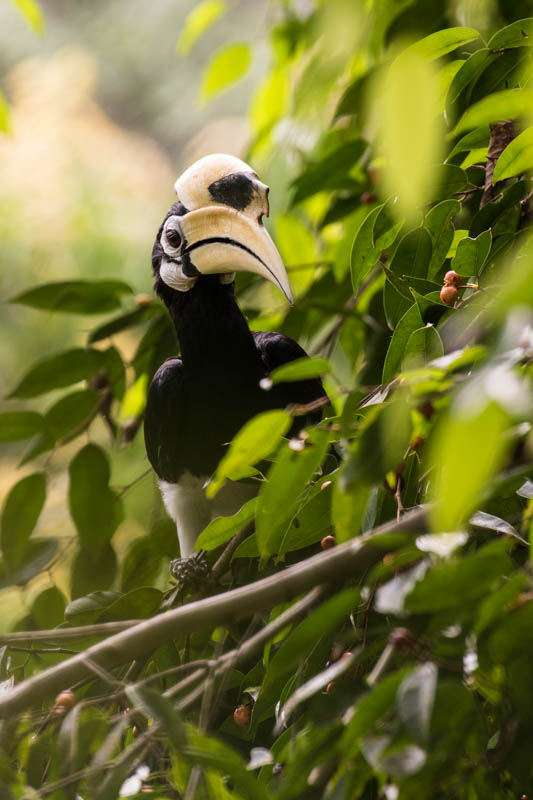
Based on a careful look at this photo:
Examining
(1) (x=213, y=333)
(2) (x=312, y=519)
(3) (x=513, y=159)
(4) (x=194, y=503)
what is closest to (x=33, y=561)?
(4) (x=194, y=503)

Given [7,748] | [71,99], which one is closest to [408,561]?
[7,748]

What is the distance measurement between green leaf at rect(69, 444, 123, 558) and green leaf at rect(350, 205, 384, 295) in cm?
53

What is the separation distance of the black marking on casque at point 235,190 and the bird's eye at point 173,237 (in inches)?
5.4

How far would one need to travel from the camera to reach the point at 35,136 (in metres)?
4.24

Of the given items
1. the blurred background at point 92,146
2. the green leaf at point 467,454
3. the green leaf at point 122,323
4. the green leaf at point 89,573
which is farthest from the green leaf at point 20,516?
the blurred background at point 92,146

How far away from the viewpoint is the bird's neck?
4.56 ft

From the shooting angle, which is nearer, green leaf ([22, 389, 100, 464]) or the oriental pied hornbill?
green leaf ([22, 389, 100, 464])

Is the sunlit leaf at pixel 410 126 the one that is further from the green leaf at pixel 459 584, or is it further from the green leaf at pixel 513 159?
the green leaf at pixel 513 159

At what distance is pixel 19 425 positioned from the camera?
1.20 meters

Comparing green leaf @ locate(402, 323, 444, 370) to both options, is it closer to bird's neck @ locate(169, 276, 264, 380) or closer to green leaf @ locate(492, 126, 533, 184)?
green leaf @ locate(492, 126, 533, 184)

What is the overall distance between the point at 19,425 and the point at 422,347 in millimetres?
668

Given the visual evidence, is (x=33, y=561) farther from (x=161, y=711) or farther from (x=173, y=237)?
(x=161, y=711)

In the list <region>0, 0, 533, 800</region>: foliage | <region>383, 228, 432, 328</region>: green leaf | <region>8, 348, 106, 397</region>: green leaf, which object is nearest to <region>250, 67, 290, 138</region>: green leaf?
<region>0, 0, 533, 800</region>: foliage

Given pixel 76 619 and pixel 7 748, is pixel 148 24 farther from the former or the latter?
pixel 7 748
